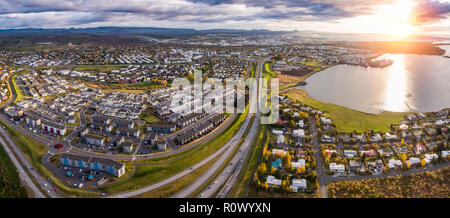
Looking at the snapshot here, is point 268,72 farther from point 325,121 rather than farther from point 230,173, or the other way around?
point 230,173

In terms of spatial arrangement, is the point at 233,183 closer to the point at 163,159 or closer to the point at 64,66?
the point at 163,159

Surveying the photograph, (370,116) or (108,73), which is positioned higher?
(108,73)

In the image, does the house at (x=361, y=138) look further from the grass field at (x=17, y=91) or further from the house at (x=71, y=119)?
the grass field at (x=17, y=91)

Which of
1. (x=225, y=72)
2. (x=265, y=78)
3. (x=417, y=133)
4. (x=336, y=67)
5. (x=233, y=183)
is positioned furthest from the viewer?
(x=336, y=67)

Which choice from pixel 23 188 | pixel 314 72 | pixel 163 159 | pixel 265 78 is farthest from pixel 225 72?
pixel 23 188

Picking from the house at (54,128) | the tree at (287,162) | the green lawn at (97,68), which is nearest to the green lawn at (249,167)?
the tree at (287,162)

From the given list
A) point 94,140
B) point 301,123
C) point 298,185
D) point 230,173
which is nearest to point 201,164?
point 230,173

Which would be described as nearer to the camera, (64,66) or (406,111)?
(406,111)
